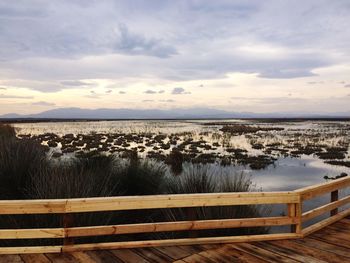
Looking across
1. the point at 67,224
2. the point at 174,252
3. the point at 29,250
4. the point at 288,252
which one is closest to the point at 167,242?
the point at 174,252

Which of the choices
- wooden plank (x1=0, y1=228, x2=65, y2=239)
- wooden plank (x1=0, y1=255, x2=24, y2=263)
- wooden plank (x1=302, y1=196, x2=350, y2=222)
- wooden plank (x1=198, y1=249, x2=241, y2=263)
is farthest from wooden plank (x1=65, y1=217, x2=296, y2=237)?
wooden plank (x1=0, y1=255, x2=24, y2=263)

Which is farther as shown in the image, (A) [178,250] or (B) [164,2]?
(B) [164,2]

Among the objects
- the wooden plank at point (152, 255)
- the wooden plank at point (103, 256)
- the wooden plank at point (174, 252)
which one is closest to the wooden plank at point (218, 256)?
the wooden plank at point (174, 252)

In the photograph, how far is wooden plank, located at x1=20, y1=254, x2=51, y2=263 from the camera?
4461 millimetres

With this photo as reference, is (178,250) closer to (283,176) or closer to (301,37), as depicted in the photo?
(283,176)

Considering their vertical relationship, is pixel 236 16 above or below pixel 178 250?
above

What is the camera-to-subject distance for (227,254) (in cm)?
468

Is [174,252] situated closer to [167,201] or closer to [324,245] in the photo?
[167,201]

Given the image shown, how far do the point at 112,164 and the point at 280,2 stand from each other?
10.4 meters

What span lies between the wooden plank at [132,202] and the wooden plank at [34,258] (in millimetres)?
643

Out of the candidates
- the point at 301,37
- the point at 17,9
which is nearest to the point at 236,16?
the point at 301,37

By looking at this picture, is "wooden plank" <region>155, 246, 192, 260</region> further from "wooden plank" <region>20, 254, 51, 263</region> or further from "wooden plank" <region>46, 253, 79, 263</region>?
"wooden plank" <region>20, 254, 51, 263</region>

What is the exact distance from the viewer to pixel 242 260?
14.7ft

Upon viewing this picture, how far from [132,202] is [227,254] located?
5.21 ft
